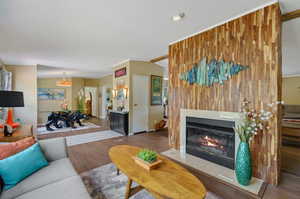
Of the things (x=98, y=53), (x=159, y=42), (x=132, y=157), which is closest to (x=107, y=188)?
(x=132, y=157)

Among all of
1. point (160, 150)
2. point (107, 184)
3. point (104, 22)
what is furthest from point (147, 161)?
point (104, 22)

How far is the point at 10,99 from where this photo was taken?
2578 millimetres

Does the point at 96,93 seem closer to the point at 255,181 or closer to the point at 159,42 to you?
the point at 159,42

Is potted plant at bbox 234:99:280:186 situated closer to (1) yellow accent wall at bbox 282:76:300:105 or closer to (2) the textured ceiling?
(2) the textured ceiling

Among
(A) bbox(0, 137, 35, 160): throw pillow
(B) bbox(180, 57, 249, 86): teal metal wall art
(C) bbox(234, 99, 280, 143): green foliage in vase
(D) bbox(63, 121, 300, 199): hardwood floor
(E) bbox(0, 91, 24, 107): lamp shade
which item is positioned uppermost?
(B) bbox(180, 57, 249, 86): teal metal wall art

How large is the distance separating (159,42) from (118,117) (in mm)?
3175

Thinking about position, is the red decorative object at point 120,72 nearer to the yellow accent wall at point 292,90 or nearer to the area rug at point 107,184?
the area rug at point 107,184

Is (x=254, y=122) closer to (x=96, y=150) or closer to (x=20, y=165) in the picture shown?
(x=20, y=165)

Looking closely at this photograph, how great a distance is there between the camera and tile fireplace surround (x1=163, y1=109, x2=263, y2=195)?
84.3 inches

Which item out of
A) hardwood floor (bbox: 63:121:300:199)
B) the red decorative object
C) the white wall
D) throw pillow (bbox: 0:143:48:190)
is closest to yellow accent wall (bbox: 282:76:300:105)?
hardwood floor (bbox: 63:121:300:199)

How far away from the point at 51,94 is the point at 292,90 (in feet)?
44.1

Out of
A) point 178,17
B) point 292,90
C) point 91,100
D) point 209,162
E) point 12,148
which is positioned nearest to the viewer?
point 12,148

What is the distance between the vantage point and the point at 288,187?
6.77ft

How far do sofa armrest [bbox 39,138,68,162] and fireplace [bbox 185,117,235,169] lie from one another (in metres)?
2.55
